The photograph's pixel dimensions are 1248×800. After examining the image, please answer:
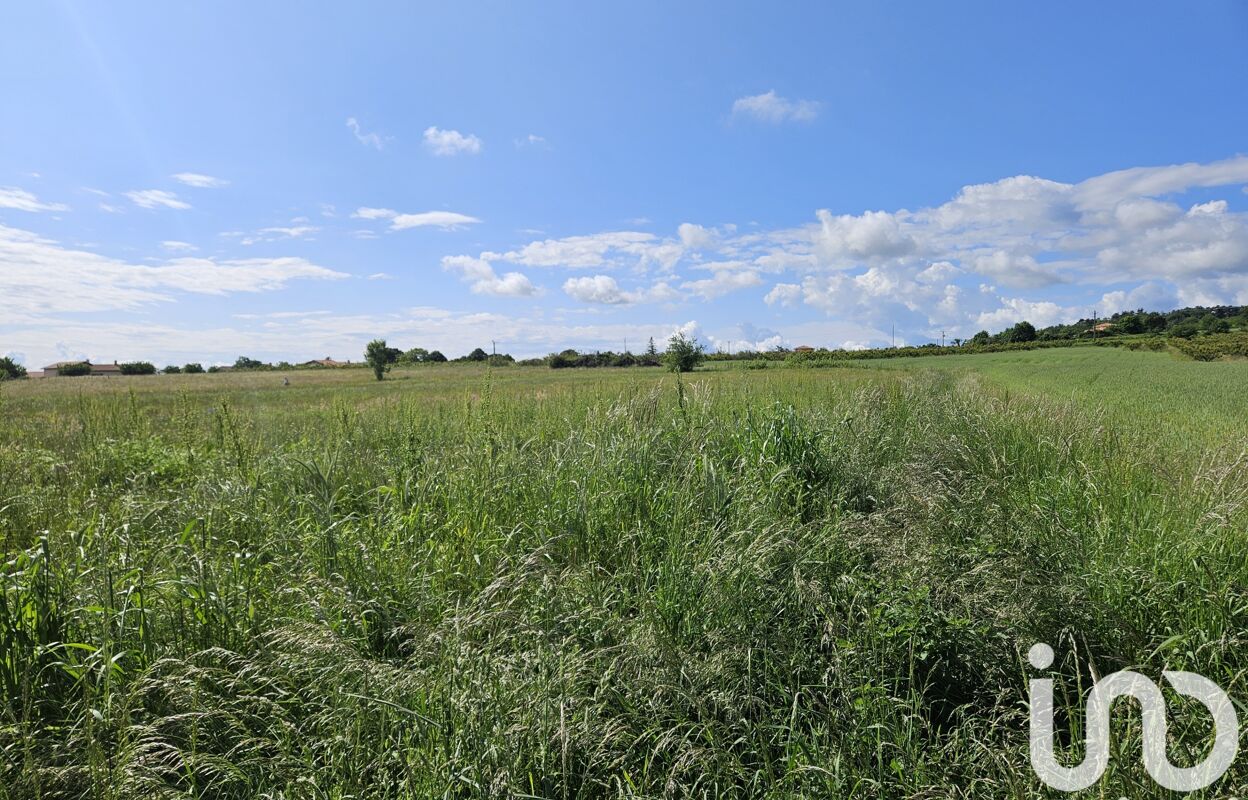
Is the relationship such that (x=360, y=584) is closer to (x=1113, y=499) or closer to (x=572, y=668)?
(x=572, y=668)

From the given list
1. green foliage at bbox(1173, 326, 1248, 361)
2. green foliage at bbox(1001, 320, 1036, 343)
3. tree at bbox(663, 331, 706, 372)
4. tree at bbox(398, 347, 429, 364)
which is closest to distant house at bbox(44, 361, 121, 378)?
tree at bbox(398, 347, 429, 364)

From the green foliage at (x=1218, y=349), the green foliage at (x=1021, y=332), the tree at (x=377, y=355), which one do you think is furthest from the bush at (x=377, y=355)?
the green foliage at (x=1021, y=332)

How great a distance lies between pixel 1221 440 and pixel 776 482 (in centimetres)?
644

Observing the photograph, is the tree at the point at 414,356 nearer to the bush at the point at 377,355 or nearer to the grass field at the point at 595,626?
the bush at the point at 377,355

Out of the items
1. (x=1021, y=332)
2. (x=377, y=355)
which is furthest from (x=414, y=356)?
(x=1021, y=332)

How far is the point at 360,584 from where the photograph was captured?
10.4ft

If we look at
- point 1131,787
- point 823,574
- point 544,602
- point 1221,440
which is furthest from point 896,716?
point 1221,440

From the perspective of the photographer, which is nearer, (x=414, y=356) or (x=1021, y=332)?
(x=414, y=356)
